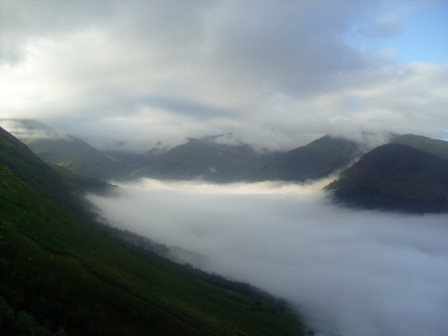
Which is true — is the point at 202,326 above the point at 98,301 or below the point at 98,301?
below

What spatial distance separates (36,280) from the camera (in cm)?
10381

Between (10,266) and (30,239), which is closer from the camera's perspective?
(10,266)

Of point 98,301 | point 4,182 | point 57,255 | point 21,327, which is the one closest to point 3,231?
point 57,255

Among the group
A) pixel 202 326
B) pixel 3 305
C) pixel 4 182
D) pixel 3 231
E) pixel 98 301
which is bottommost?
pixel 202 326

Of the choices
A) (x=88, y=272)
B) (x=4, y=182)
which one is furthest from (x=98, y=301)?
(x=4, y=182)

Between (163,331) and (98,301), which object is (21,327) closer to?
(98,301)

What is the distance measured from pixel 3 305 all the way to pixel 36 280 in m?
25.3

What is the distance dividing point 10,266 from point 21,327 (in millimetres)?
35820

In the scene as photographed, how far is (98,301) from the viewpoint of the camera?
114 metres

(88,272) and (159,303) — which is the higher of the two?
(88,272)

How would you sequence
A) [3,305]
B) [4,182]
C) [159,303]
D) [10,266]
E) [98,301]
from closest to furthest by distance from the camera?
[3,305] → [10,266] → [98,301] → [159,303] → [4,182]

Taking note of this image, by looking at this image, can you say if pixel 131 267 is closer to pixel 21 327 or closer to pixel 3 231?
pixel 3 231

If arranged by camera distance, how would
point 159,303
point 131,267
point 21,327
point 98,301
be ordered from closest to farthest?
point 21,327
point 98,301
point 159,303
point 131,267

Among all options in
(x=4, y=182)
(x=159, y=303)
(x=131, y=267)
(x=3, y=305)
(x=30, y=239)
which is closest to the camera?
(x=3, y=305)
